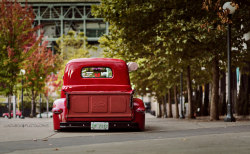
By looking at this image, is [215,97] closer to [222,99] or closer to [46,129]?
[46,129]

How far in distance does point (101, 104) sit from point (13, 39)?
1964 cm

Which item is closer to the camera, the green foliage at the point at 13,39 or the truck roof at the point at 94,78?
the truck roof at the point at 94,78

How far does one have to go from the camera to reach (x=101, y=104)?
1067 cm

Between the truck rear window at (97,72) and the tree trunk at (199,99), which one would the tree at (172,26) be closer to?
the truck rear window at (97,72)

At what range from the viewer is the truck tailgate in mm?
10664

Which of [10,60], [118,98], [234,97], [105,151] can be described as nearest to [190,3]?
[118,98]

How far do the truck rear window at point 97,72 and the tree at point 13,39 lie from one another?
1699cm

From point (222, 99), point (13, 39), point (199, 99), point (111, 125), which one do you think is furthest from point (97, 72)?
point (199, 99)

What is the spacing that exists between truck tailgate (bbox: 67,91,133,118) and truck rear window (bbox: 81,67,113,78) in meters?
1.34

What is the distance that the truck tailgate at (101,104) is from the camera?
10664 mm

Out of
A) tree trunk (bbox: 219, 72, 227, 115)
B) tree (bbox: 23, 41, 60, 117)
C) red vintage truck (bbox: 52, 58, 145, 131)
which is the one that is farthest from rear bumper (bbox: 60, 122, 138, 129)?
tree trunk (bbox: 219, 72, 227, 115)

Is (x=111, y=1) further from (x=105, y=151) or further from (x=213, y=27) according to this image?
(x=105, y=151)

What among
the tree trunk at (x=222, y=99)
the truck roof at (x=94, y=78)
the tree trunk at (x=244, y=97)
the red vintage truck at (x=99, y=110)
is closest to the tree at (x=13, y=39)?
the tree trunk at (x=244, y=97)

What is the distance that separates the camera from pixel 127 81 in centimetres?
→ 1197
